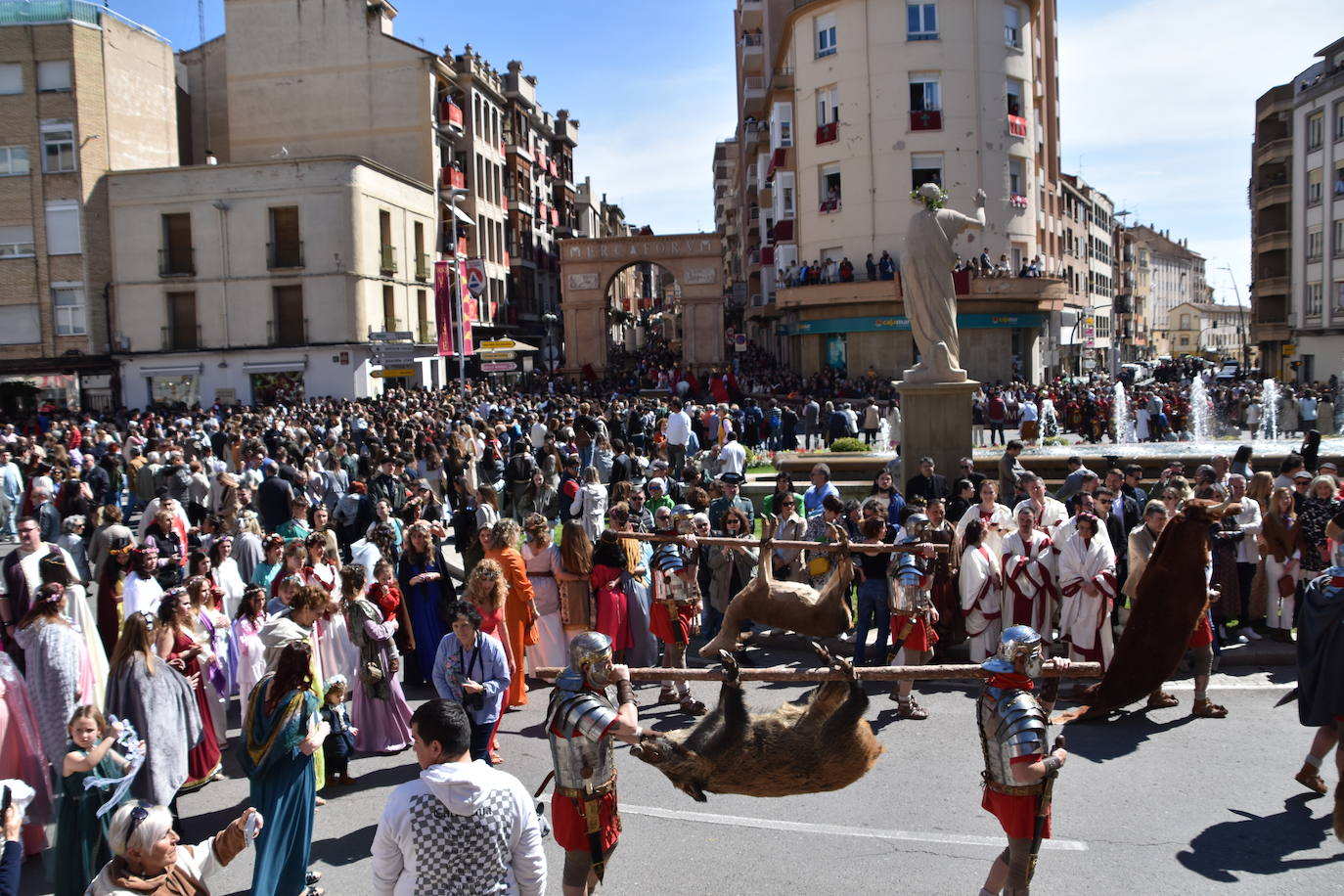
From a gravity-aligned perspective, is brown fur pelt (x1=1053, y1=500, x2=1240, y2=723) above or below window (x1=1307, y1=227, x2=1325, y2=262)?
below

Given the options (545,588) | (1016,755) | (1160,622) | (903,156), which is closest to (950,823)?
(1160,622)

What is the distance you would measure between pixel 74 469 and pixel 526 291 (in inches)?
1904

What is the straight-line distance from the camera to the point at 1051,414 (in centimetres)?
2644

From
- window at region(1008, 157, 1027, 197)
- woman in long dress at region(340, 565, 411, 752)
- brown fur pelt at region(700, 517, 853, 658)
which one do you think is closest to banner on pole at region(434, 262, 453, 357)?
window at region(1008, 157, 1027, 197)

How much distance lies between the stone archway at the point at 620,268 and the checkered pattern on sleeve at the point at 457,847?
155 ft

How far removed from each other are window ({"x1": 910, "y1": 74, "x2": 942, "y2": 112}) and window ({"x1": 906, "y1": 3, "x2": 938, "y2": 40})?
1400 mm

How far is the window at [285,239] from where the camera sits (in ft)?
129

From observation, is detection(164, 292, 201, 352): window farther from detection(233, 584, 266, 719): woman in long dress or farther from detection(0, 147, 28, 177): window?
detection(233, 584, 266, 719): woman in long dress

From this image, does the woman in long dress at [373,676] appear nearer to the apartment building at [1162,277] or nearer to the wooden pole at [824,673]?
the wooden pole at [824,673]

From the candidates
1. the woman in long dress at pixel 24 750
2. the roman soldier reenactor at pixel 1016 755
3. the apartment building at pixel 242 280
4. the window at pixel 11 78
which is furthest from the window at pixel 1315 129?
the woman in long dress at pixel 24 750

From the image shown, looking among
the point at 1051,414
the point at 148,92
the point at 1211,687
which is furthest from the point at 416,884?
the point at 148,92

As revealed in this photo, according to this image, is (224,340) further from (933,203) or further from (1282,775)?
(1282,775)

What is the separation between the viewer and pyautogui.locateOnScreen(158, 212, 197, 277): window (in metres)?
39.6

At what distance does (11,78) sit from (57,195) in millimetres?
4192
